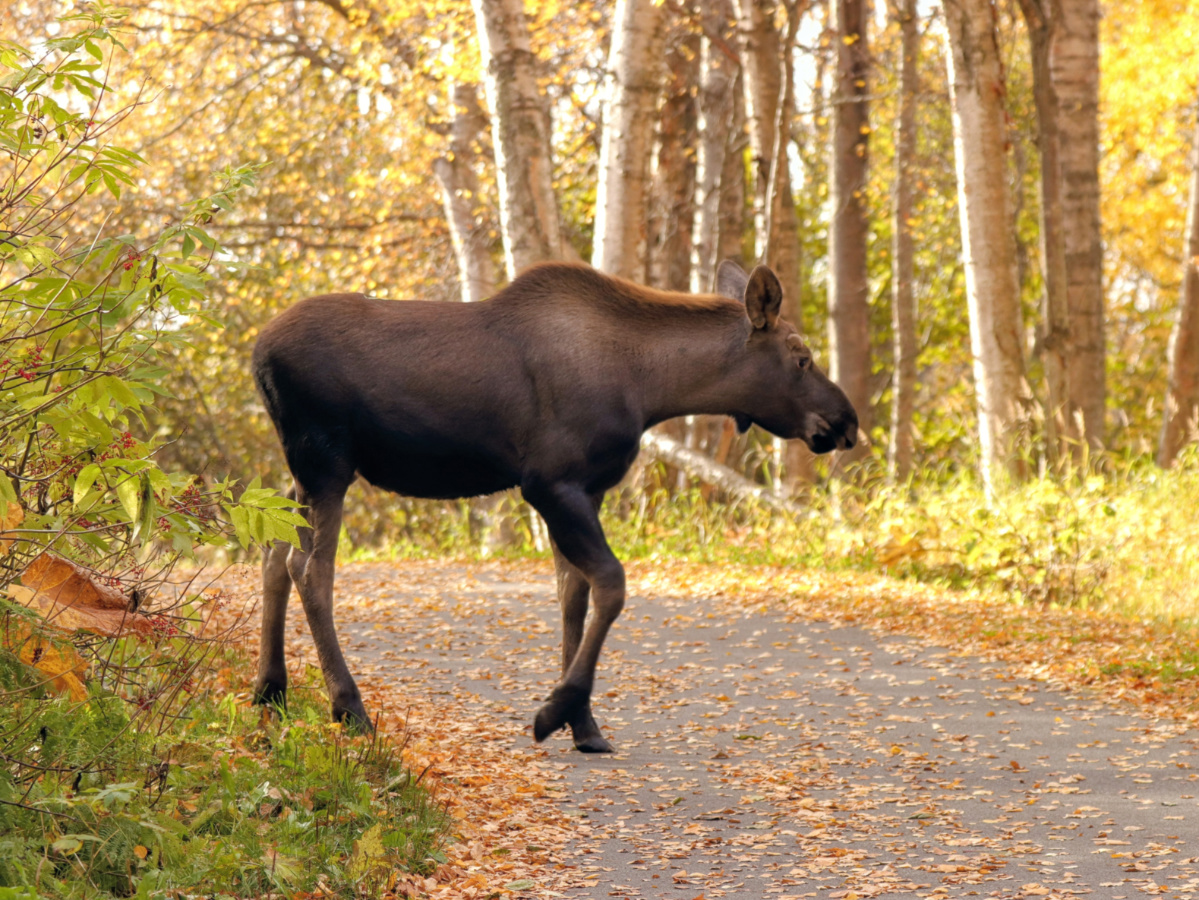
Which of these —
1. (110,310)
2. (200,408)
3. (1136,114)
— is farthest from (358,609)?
(1136,114)

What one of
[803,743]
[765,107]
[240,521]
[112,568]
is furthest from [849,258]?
[240,521]

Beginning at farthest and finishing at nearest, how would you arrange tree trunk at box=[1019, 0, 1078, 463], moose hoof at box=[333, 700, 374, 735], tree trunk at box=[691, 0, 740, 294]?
tree trunk at box=[691, 0, 740, 294] → tree trunk at box=[1019, 0, 1078, 463] → moose hoof at box=[333, 700, 374, 735]

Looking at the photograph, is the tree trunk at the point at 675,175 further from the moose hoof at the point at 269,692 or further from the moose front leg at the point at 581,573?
the moose hoof at the point at 269,692

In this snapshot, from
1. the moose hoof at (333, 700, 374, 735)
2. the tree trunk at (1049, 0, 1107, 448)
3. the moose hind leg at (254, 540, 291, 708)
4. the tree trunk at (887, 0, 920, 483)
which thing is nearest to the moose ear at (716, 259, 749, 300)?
the moose hind leg at (254, 540, 291, 708)

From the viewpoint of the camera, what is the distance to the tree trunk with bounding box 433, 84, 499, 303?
63.6ft

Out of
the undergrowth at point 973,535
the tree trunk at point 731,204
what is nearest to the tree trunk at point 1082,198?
the undergrowth at point 973,535

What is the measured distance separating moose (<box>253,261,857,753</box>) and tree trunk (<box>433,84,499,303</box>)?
1231 centimetres

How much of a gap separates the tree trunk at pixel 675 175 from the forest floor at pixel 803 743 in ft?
30.5

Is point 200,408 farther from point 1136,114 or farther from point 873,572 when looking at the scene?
point 1136,114

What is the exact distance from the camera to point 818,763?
698 centimetres

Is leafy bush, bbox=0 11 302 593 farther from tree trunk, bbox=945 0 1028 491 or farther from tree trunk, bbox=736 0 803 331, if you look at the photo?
tree trunk, bbox=736 0 803 331

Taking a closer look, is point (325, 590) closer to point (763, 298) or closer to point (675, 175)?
point (763, 298)

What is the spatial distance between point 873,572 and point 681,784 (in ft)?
23.0

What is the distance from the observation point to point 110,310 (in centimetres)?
416
